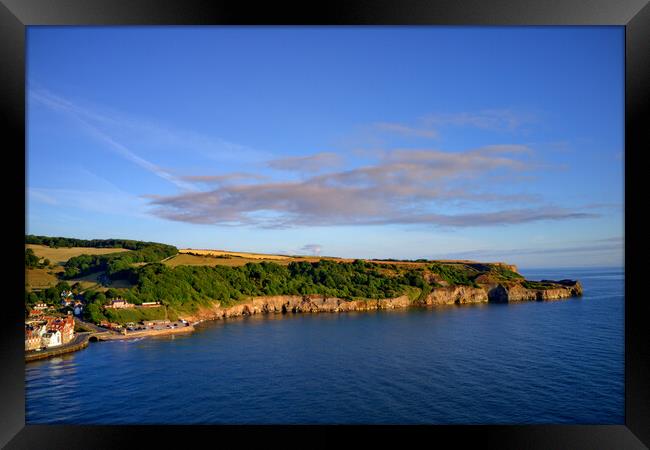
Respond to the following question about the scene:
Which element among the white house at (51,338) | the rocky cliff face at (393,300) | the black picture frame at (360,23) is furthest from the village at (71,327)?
the black picture frame at (360,23)

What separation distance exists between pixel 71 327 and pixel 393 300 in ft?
57.1

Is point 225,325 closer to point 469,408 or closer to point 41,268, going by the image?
point 41,268

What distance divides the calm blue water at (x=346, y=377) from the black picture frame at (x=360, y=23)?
4.58 meters

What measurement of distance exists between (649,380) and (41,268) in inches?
875

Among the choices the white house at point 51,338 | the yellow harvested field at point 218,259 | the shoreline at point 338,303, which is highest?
the yellow harvested field at point 218,259

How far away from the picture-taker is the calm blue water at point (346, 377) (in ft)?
24.6

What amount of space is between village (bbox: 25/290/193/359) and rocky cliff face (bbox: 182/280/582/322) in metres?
2.25

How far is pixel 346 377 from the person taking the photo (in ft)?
32.8

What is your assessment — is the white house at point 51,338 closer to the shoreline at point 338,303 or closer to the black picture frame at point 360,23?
the shoreline at point 338,303

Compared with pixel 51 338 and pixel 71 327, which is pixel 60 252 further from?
pixel 51 338

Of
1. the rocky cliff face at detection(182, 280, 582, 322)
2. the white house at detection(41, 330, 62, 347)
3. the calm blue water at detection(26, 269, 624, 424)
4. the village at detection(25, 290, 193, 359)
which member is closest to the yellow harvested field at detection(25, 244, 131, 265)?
the village at detection(25, 290, 193, 359)

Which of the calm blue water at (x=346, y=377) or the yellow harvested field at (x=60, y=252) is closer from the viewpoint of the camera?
the calm blue water at (x=346, y=377)

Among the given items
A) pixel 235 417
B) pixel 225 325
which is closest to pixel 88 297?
pixel 225 325

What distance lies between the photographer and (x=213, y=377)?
33.2ft
